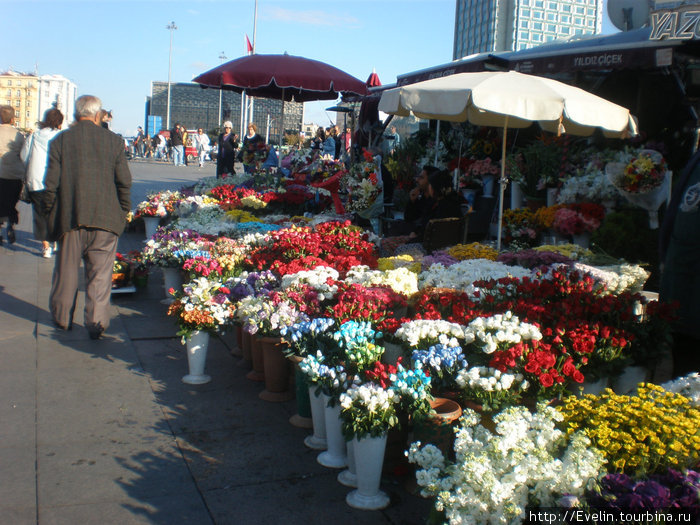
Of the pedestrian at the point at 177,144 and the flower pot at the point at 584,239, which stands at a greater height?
the pedestrian at the point at 177,144

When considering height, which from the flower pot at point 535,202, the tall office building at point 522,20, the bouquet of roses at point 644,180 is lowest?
the flower pot at point 535,202

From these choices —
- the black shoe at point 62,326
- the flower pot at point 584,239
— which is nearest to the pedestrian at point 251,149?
the black shoe at point 62,326

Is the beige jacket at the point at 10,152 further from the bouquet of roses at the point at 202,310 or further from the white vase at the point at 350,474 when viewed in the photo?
the white vase at the point at 350,474

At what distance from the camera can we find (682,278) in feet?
12.5

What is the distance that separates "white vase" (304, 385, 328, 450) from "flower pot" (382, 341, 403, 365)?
0.54m

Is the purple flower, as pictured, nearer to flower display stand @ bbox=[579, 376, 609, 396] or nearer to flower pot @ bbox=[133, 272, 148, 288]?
flower display stand @ bbox=[579, 376, 609, 396]

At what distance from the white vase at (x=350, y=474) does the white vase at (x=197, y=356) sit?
1758 mm

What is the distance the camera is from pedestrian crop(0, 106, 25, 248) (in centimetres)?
859

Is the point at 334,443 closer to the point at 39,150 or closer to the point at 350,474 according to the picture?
the point at 350,474

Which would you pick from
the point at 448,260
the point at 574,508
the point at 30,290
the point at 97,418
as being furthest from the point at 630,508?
the point at 30,290

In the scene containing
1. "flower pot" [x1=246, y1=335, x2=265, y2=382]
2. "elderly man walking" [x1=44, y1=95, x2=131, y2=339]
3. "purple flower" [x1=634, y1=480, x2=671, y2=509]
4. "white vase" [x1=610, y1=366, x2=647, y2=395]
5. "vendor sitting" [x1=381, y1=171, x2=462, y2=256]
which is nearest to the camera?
"purple flower" [x1=634, y1=480, x2=671, y2=509]

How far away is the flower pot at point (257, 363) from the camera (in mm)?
4828

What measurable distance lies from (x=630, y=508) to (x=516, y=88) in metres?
4.05

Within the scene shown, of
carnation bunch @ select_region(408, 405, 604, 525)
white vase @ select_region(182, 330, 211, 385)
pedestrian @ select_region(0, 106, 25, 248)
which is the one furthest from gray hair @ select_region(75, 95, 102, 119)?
carnation bunch @ select_region(408, 405, 604, 525)
